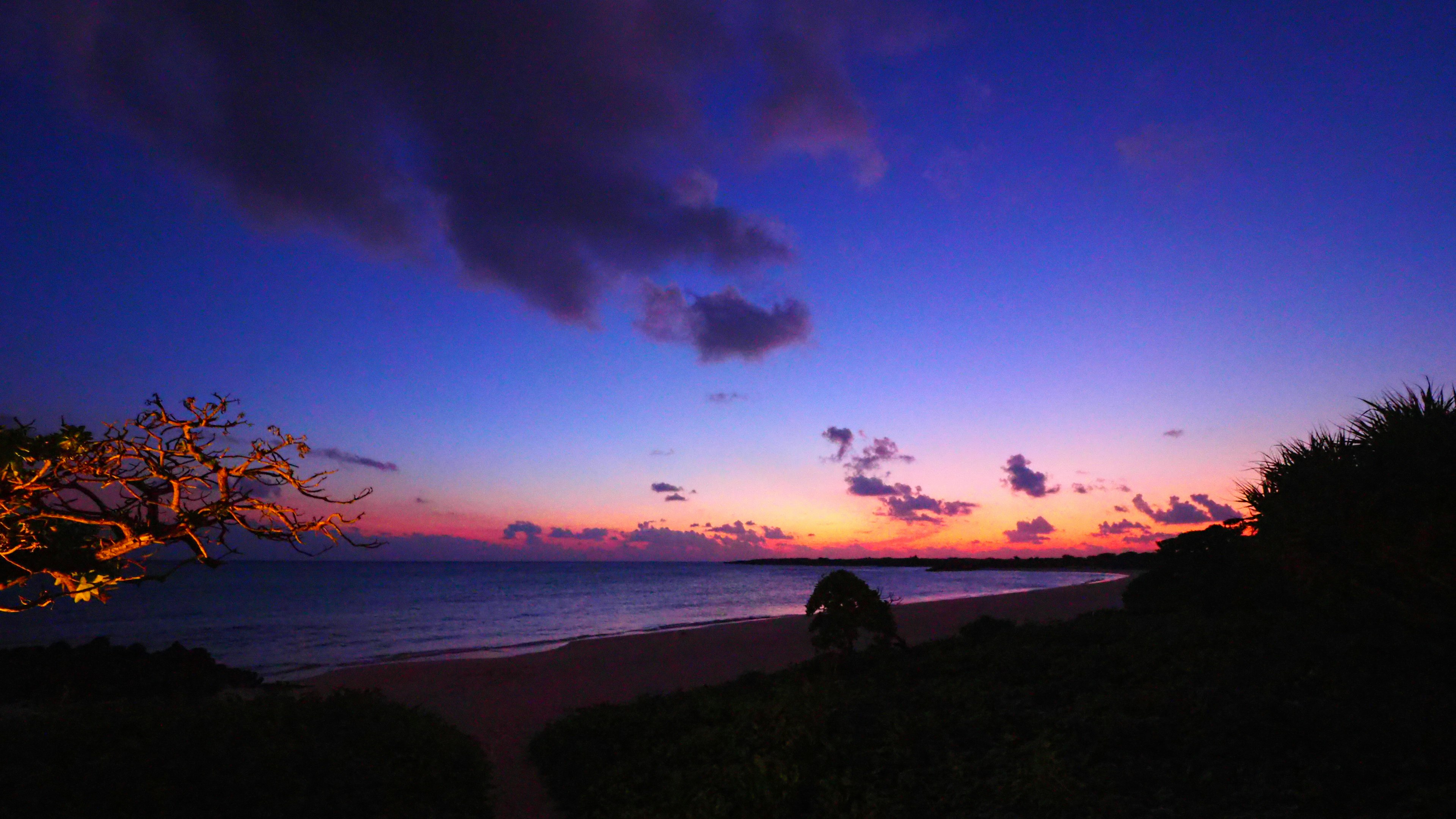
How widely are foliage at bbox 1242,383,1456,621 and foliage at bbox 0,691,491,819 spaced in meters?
10.6

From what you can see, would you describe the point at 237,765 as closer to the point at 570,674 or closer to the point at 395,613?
the point at 570,674

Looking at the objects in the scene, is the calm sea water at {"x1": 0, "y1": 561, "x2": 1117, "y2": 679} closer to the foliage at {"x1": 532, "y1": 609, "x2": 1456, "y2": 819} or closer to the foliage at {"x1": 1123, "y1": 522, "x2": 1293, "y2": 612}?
the foliage at {"x1": 532, "y1": 609, "x2": 1456, "y2": 819}

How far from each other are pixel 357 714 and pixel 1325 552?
13.2 meters

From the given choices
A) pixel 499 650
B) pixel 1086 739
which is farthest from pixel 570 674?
pixel 1086 739

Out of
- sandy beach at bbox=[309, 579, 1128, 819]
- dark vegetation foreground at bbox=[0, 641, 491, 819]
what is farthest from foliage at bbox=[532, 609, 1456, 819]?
dark vegetation foreground at bbox=[0, 641, 491, 819]

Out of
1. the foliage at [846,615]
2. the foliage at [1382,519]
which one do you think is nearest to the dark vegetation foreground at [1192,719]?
the foliage at [1382,519]

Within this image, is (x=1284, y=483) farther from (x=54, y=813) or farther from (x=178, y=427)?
(x=54, y=813)

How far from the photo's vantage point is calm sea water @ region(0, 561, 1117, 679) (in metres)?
31.1

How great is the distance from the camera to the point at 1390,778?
568 cm

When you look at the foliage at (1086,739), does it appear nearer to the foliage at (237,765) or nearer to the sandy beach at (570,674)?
the sandy beach at (570,674)

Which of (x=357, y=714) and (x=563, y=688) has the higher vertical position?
(x=357, y=714)

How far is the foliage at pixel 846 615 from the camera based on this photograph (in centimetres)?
1500

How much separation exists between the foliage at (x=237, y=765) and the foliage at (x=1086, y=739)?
74.7 inches

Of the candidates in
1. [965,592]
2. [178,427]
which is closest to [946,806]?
[178,427]
